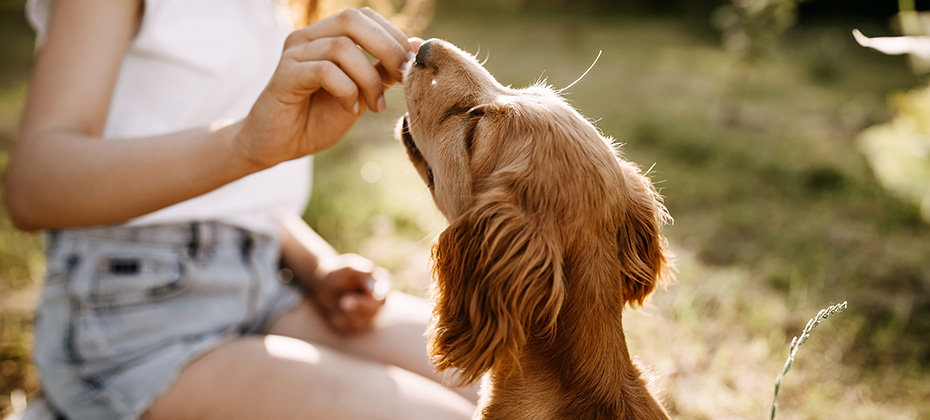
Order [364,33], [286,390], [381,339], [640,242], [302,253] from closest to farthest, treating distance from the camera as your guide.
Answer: [364,33]
[640,242]
[286,390]
[381,339]
[302,253]

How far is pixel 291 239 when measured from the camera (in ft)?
9.39

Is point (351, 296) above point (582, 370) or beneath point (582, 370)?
beneath

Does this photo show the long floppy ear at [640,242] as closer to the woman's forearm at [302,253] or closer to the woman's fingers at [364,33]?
the woman's fingers at [364,33]

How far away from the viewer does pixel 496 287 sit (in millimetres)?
1567

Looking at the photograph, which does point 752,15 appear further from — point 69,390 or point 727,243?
point 69,390

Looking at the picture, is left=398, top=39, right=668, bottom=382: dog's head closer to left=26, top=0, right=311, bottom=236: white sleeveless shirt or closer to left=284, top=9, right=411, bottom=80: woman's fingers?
left=284, top=9, right=411, bottom=80: woman's fingers

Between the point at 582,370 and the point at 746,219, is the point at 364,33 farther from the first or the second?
the point at 746,219

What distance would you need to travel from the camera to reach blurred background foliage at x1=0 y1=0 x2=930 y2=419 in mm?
3234

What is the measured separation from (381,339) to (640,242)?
1154mm

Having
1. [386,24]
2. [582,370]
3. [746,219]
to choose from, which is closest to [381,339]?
[582,370]

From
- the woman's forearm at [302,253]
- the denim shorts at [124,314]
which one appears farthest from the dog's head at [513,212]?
the woman's forearm at [302,253]

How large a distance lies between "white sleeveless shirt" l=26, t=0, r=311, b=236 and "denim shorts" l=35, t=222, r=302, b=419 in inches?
4.4

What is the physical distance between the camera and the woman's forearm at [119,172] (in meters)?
1.70

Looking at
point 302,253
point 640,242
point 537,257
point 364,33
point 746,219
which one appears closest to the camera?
point 537,257
